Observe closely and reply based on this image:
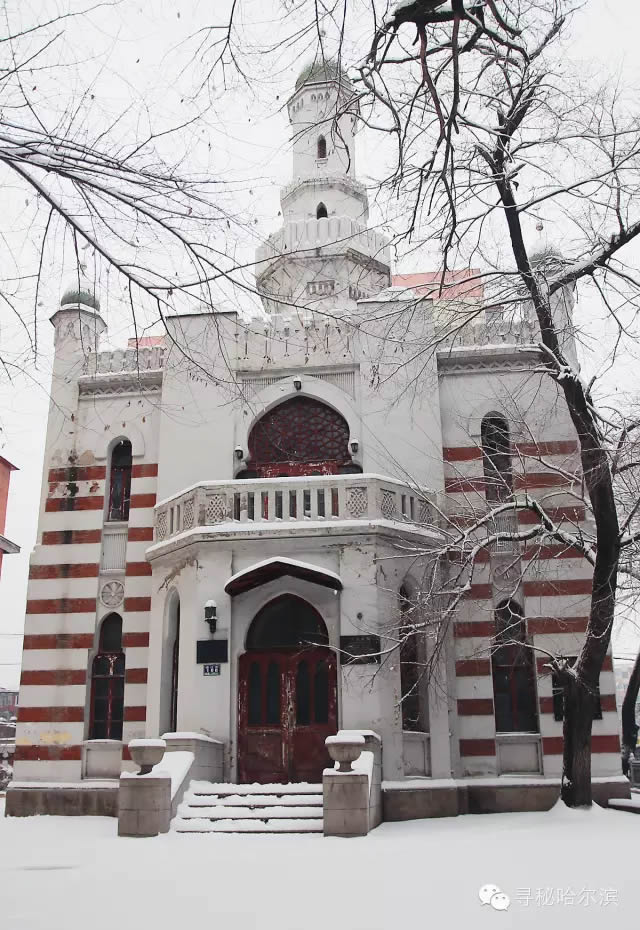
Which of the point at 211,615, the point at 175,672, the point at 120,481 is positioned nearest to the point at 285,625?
the point at 211,615

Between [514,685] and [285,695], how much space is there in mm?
4400

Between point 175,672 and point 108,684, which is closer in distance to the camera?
point 175,672

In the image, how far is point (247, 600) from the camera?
15.0m

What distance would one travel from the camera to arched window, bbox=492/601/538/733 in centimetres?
1603

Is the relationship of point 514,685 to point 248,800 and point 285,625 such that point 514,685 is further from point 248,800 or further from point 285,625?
point 248,800

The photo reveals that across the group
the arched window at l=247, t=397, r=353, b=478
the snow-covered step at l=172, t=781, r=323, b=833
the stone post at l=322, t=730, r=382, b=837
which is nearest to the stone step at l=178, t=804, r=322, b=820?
the snow-covered step at l=172, t=781, r=323, b=833

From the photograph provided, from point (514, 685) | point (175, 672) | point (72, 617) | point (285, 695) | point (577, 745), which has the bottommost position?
point (577, 745)

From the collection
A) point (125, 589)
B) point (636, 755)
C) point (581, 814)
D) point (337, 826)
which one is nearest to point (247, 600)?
point (125, 589)

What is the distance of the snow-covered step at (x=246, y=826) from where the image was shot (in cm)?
1181

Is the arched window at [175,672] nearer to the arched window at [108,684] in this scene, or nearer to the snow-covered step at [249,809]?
the arched window at [108,684]

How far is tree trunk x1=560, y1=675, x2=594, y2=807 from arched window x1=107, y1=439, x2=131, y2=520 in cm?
960

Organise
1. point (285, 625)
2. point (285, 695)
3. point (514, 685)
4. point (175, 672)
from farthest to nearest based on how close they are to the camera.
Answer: point (514, 685) < point (175, 672) < point (285, 625) < point (285, 695)

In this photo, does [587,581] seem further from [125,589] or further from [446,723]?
[125,589]

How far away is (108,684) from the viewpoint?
56.1 ft
